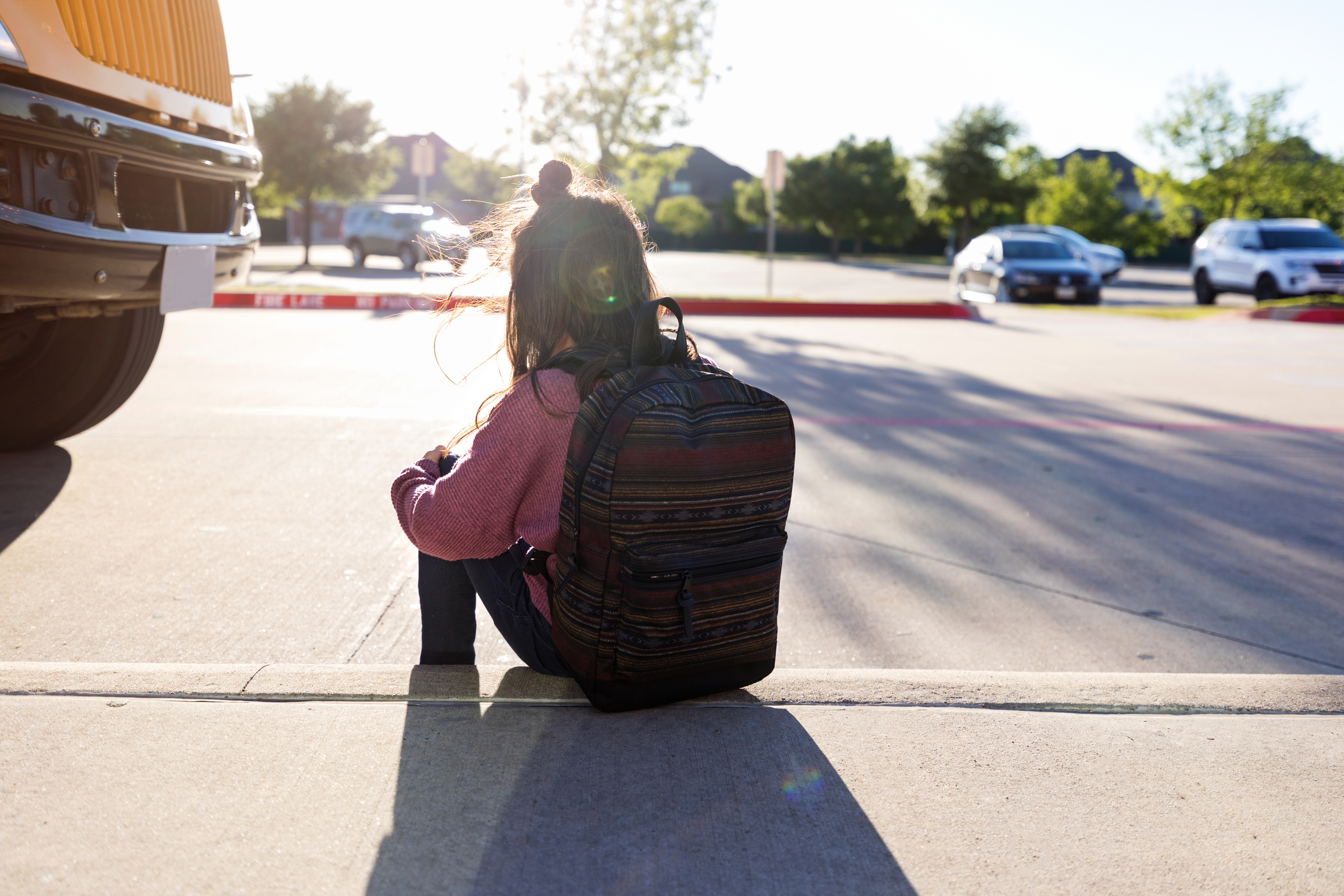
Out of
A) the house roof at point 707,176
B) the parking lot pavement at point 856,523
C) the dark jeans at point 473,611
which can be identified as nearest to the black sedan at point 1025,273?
the parking lot pavement at point 856,523

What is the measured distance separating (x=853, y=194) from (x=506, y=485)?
53.9 metres

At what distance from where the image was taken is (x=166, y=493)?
4.35 meters

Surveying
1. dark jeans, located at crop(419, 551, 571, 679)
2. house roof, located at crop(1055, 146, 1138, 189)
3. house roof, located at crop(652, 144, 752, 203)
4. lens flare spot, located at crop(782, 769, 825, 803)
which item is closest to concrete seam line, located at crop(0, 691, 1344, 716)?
dark jeans, located at crop(419, 551, 571, 679)

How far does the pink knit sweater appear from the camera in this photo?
2.12 m

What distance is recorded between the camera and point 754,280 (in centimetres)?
2547

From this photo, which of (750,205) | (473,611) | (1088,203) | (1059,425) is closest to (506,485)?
(473,611)

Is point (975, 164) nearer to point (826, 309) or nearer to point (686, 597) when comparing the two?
point (826, 309)

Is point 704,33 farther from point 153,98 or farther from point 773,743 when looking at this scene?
→ point 773,743

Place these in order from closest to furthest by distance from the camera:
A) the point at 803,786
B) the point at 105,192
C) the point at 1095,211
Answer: the point at 803,786 → the point at 105,192 → the point at 1095,211

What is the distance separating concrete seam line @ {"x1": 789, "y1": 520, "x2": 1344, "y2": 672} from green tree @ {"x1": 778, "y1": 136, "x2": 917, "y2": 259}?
5024cm

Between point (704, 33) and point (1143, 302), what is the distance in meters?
10.8

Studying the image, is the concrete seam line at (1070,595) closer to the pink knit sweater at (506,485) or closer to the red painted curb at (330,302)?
the pink knit sweater at (506,485)

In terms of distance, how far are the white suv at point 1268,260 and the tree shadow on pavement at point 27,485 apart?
19829 mm

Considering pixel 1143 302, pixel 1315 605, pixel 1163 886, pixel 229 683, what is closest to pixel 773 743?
pixel 1163 886
